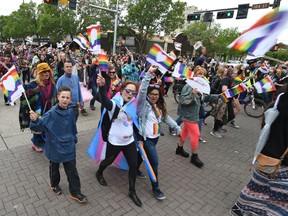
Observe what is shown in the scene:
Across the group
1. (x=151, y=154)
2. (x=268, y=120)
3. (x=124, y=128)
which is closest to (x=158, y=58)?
(x=124, y=128)

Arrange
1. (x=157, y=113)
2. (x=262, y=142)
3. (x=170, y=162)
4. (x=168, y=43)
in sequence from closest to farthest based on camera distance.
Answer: (x=262, y=142), (x=157, y=113), (x=170, y=162), (x=168, y=43)

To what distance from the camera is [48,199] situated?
121 inches

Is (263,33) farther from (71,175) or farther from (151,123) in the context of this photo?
(71,175)

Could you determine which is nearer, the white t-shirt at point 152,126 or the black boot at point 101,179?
the white t-shirt at point 152,126

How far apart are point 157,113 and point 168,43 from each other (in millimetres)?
42942

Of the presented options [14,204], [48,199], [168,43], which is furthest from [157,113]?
[168,43]

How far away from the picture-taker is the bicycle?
8898 millimetres

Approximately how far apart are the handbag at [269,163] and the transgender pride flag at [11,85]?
322 cm

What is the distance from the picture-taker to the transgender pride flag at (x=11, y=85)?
2910 millimetres

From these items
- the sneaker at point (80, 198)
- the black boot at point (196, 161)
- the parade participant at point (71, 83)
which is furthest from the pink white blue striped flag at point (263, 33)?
the parade participant at point (71, 83)

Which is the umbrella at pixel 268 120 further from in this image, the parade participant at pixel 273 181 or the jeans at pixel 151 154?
the jeans at pixel 151 154

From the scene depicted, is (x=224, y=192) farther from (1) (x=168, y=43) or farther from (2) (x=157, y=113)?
(1) (x=168, y=43)

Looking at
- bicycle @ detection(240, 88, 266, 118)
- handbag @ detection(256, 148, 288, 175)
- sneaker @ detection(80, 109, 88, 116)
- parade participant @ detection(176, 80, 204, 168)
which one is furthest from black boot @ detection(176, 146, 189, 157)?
bicycle @ detection(240, 88, 266, 118)

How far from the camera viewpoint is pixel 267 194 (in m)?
2.64
